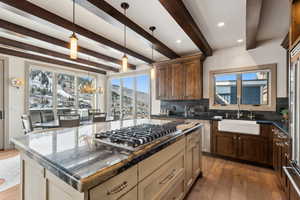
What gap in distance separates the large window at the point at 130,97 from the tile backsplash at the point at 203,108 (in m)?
0.88

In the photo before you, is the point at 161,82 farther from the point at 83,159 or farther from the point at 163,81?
the point at 83,159

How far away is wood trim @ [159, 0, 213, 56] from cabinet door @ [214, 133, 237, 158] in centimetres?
209

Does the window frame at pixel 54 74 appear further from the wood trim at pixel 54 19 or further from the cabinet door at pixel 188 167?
the cabinet door at pixel 188 167

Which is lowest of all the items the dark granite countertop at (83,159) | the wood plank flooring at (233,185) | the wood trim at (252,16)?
the wood plank flooring at (233,185)

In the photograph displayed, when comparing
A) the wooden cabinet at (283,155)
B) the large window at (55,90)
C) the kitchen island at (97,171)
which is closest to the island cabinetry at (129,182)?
the kitchen island at (97,171)

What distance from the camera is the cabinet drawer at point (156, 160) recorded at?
102cm

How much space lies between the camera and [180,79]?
157 inches

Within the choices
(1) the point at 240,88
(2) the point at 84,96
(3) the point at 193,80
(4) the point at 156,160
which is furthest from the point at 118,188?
(2) the point at 84,96

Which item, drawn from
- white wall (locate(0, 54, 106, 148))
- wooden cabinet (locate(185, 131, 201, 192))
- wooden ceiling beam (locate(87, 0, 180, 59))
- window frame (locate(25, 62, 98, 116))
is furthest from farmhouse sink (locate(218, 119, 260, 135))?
white wall (locate(0, 54, 106, 148))

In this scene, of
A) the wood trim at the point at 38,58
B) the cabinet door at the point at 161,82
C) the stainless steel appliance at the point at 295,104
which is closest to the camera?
the stainless steel appliance at the point at 295,104

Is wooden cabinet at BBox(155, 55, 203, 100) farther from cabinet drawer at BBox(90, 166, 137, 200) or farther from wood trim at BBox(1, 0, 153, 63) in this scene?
cabinet drawer at BBox(90, 166, 137, 200)

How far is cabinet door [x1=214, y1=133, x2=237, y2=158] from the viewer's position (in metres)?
3.00

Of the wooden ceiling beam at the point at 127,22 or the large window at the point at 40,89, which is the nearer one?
the wooden ceiling beam at the point at 127,22

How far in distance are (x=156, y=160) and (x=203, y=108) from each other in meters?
3.11
